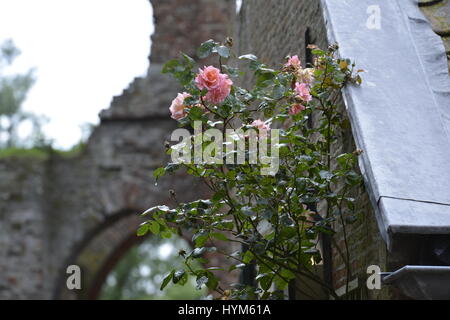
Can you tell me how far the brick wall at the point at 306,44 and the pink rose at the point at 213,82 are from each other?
2.19ft

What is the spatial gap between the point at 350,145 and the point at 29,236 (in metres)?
8.44

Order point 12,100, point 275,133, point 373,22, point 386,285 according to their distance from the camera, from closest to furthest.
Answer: point 386,285, point 275,133, point 373,22, point 12,100

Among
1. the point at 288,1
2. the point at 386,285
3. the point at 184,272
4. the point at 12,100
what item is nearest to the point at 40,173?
the point at 288,1

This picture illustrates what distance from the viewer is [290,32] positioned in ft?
17.3

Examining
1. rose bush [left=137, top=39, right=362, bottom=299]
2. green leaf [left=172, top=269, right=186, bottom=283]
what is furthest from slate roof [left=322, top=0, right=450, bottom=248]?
green leaf [left=172, top=269, right=186, bottom=283]

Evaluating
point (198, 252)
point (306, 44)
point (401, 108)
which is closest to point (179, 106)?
point (198, 252)

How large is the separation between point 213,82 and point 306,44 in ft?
4.67

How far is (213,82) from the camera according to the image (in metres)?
3.38

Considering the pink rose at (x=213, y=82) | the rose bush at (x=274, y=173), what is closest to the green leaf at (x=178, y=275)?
the rose bush at (x=274, y=173)

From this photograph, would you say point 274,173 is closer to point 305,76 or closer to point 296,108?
point 296,108

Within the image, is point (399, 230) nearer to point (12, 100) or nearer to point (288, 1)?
point (288, 1)

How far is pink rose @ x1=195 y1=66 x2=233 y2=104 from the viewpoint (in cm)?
338

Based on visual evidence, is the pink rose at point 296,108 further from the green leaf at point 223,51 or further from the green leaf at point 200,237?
the green leaf at point 200,237

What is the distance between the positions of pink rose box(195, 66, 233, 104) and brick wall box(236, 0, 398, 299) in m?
0.67
